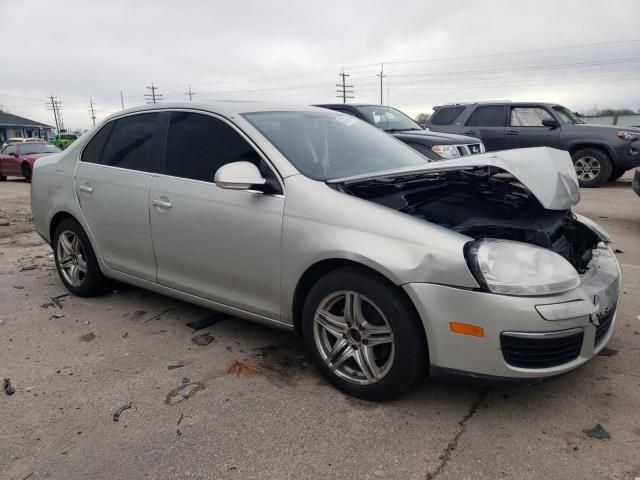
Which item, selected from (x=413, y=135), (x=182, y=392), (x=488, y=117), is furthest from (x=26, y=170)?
(x=182, y=392)

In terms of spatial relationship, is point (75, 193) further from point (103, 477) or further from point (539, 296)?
point (539, 296)

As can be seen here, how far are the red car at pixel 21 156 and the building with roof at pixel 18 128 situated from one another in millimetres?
43248

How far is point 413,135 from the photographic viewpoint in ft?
28.5

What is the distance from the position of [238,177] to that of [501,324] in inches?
62.7

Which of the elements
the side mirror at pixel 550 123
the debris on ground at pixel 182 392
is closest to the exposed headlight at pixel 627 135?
the side mirror at pixel 550 123

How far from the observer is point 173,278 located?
3.66 m

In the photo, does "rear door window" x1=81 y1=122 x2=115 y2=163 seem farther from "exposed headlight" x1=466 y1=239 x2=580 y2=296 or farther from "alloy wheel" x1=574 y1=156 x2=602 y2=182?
"alloy wheel" x1=574 y1=156 x2=602 y2=182

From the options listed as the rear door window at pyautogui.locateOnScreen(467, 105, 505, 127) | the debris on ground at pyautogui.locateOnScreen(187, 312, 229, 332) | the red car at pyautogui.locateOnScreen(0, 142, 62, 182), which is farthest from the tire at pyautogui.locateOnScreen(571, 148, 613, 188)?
the red car at pyautogui.locateOnScreen(0, 142, 62, 182)

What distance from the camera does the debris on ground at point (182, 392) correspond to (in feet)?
9.51

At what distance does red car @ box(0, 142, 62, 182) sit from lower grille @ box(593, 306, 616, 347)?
18900 mm

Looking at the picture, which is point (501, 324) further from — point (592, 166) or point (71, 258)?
point (592, 166)

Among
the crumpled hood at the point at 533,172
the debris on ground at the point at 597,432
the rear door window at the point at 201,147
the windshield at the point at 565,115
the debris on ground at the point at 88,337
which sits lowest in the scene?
the debris on ground at the point at 597,432

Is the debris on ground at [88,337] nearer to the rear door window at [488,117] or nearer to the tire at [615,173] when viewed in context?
the rear door window at [488,117]

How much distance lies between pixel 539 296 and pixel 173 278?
239 centimetres
